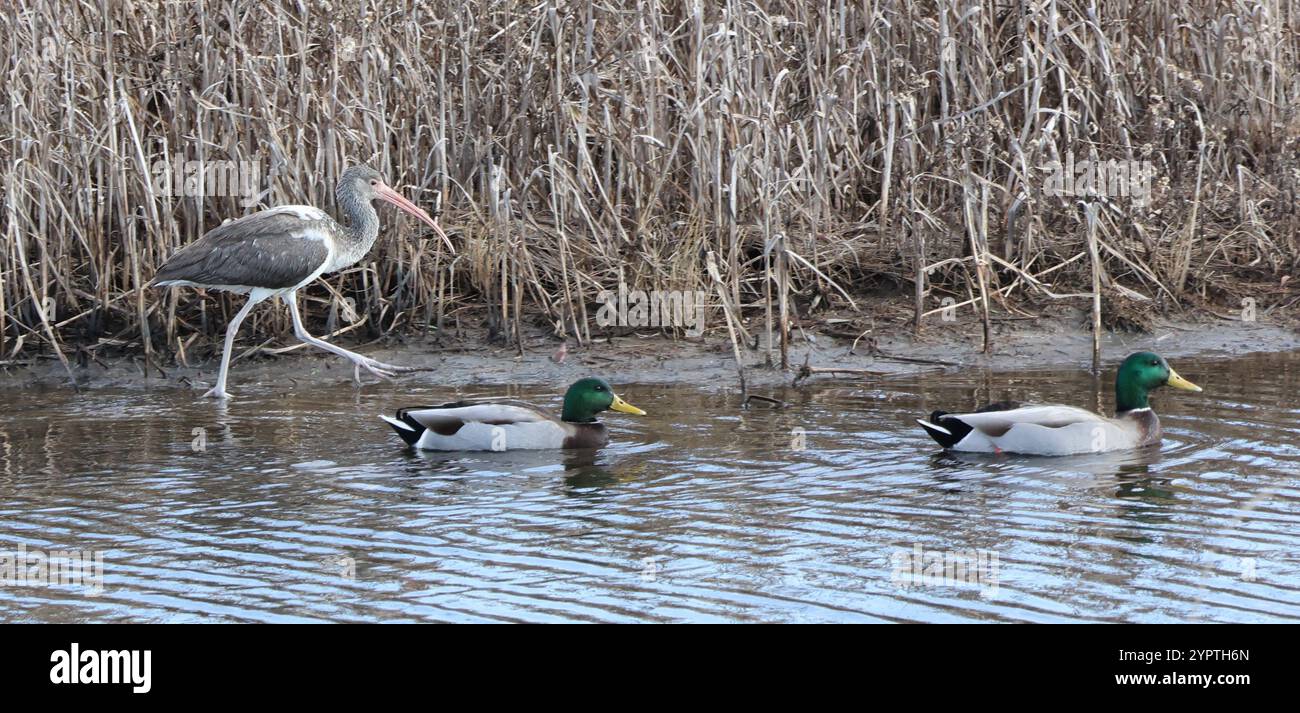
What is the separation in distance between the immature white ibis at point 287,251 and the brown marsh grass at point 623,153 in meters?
0.32

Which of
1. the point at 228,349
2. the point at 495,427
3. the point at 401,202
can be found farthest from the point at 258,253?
the point at 495,427

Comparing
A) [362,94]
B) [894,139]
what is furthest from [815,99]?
[362,94]

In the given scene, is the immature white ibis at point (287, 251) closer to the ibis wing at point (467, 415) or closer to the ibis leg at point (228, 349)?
the ibis leg at point (228, 349)

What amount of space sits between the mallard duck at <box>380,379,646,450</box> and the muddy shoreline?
1.49 meters

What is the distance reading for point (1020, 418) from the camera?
785 centimetres

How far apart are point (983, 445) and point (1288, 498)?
1.50m

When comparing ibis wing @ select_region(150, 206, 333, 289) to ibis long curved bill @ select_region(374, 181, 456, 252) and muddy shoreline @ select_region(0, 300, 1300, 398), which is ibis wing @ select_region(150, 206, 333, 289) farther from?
muddy shoreline @ select_region(0, 300, 1300, 398)

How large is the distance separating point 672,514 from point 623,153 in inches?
157

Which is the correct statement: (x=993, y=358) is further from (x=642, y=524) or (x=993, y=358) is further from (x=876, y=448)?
(x=642, y=524)

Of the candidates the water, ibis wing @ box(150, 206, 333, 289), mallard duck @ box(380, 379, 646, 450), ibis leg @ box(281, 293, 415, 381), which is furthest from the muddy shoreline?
mallard duck @ box(380, 379, 646, 450)

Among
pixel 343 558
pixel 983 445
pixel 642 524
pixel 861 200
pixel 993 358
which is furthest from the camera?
pixel 861 200

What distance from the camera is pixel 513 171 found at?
10562 millimetres

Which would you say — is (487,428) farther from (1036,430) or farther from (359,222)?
(1036,430)

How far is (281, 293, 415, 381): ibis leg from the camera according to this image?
32.4 ft
